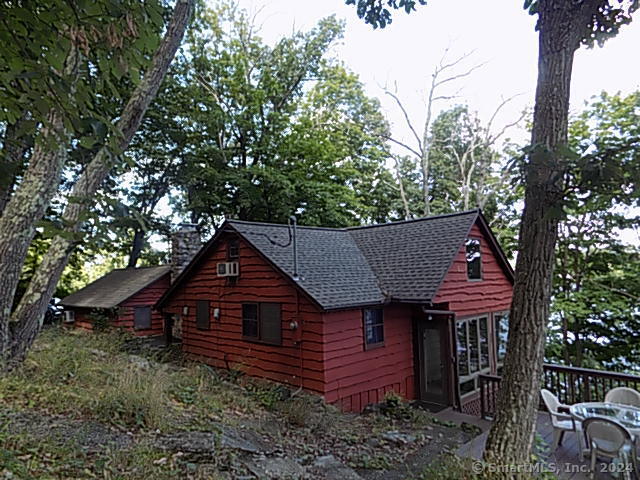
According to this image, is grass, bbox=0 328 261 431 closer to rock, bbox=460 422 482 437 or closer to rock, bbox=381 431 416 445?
rock, bbox=381 431 416 445

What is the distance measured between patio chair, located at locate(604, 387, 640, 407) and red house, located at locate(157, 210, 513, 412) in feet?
9.86

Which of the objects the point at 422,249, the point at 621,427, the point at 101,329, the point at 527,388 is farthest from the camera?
the point at 101,329

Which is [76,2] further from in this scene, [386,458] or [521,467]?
[386,458]

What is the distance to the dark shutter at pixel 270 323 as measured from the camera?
27.9ft

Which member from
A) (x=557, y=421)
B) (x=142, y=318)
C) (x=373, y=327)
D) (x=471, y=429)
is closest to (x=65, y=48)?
(x=557, y=421)

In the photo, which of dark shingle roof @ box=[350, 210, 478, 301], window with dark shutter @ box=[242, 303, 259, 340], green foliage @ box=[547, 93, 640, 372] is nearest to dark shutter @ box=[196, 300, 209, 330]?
window with dark shutter @ box=[242, 303, 259, 340]

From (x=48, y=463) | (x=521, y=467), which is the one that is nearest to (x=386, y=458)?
(x=521, y=467)

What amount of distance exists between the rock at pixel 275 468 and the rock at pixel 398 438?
7.06ft

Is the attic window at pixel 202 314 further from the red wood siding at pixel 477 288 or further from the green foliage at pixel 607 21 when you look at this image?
the green foliage at pixel 607 21

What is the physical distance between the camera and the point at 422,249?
984cm

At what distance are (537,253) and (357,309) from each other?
186 inches

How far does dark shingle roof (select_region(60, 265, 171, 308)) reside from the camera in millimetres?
14648

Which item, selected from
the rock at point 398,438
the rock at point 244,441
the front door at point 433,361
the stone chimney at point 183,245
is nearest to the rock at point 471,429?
the rock at point 398,438

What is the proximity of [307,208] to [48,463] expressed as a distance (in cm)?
1449
